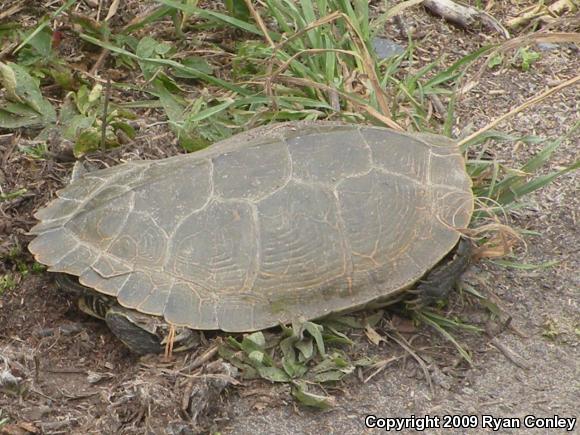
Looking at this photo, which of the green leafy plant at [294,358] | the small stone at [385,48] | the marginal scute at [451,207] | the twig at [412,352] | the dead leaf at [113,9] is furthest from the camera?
the small stone at [385,48]

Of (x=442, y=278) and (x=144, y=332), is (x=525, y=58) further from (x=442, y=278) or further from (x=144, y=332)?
(x=144, y=332)

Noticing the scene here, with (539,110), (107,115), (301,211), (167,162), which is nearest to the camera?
(301,211)

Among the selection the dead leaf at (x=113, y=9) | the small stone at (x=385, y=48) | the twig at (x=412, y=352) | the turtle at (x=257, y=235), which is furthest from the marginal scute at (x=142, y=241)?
the small stone at (x=385, y=48)

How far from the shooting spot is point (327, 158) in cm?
418

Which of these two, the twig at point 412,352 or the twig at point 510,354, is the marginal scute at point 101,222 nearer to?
the twig at point 412,352

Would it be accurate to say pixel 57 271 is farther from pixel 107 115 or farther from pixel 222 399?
pixel 107 115

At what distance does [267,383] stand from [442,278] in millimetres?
926

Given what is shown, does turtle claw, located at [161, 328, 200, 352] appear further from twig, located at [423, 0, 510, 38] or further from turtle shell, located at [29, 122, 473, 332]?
twig, located at [423, 0, 510, 38]

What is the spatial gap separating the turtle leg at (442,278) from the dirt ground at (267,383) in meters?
0.15

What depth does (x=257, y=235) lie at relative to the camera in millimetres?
4008

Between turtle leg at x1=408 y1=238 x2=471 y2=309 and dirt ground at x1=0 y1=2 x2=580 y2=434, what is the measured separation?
154mm

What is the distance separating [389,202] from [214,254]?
815 millimetres

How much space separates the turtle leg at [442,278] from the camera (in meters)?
4.16

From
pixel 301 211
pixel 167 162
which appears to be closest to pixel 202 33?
pixel 167 162
